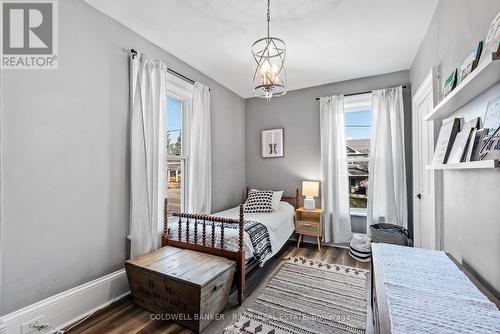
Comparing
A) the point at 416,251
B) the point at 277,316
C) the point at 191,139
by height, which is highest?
the point at 191,139

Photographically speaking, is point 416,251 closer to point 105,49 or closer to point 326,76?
point 326,76

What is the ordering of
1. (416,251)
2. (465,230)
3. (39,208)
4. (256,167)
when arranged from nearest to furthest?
(465,230) < (416,251) < (39,208) < (256,167)

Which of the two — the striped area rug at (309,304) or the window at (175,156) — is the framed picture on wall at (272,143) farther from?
the striped area rug at (309,304)

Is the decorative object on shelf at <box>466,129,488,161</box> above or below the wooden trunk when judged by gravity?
above

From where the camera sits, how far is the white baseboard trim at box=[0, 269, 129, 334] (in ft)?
4.94

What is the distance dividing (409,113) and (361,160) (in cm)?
88

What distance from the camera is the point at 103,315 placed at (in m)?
1.87

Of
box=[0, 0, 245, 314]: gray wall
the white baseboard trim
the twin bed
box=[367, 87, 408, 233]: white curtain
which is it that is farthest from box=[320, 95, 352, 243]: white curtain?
the white baseboard trim

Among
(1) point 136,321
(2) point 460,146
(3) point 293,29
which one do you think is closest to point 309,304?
(1) point 136,321

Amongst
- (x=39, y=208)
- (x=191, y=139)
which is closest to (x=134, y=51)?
(x=191, y=139)

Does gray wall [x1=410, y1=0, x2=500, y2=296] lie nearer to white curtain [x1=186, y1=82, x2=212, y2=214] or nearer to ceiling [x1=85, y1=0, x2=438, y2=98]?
ceiling [x1=85, y1=0, x2=438, y2=98]

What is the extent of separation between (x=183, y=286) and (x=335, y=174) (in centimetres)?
265

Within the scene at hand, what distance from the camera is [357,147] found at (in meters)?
3.59

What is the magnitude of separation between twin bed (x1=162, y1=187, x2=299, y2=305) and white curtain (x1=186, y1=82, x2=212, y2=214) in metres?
0.39
